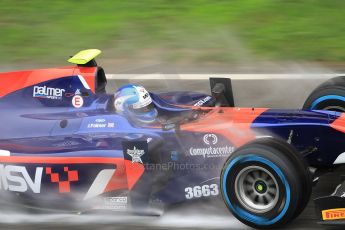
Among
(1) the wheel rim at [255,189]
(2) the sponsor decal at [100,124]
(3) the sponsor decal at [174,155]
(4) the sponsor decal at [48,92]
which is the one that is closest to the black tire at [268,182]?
(1) the wheel rim at [255,189]

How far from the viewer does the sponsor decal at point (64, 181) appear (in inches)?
239

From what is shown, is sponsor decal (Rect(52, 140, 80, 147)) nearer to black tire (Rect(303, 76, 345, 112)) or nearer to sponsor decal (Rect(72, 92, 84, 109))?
sponsor decal (Rect(72, 92, 84, 109))

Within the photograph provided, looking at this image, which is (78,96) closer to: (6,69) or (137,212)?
(137,212)

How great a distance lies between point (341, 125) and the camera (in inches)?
225

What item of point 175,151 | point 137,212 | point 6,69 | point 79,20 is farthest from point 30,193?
point 79,20

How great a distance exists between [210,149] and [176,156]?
0.30 m

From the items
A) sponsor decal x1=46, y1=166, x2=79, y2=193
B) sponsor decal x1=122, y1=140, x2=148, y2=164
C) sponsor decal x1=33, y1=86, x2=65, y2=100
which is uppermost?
sponsor decal x1=33, y1=86, x2=65, y2=100

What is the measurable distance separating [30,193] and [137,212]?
1074mm

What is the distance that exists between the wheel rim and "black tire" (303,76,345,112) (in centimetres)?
164

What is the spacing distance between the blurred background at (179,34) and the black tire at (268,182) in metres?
4.48

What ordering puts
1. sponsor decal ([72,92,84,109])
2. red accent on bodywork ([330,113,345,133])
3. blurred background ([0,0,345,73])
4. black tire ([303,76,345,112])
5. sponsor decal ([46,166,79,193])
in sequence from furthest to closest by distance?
blurred background ([0,0,345,73]) < sponsor decal ([72,92,84,109]) < black tire ([303,76,345,112]) < sponsor decal ([46,166,79,193]) < red accent on bodywork ([330,113,345,133])

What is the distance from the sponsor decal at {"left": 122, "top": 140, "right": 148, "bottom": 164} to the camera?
19.1 ft

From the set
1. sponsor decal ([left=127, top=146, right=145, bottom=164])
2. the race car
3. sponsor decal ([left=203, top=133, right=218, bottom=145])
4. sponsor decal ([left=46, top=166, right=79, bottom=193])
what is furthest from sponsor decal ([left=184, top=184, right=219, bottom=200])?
sponsor decal ([left=46, top=166, right=79, bottom=193])

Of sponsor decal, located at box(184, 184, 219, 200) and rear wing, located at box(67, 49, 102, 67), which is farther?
rear wing, located at box(67, 49, 102, 67)
